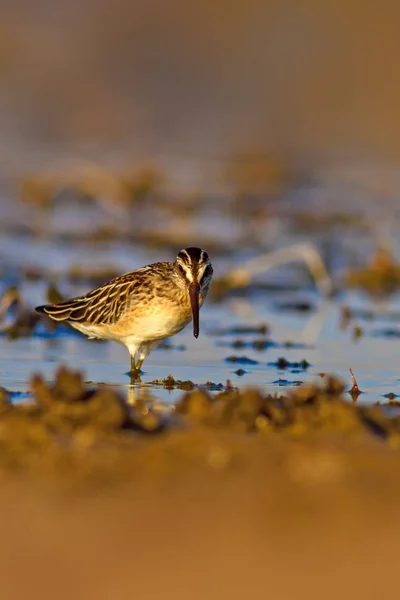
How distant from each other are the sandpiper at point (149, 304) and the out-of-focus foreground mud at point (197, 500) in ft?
8.70

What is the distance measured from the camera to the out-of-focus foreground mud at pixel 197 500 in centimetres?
492

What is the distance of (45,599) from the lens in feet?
15.5

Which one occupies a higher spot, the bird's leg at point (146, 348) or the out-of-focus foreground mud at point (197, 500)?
the bird's leg at point (146, 348)

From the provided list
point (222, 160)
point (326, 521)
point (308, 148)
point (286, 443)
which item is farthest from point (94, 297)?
point (308, 148)

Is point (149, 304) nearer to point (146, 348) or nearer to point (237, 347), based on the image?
point (146, 348)

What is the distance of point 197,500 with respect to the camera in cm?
570

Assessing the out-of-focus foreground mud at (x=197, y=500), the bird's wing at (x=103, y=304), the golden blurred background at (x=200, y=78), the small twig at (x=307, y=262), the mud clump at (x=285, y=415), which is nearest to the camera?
the out-of-focus foreground mud at (x=197, y=500)

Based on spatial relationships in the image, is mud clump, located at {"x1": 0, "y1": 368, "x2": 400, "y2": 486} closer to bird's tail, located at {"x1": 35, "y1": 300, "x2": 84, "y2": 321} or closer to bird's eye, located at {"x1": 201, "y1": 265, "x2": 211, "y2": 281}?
bird's eye, located at {"x1": 201, "y1": 265, "x2": 211, "y2": 281}

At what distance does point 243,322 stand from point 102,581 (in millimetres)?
8143

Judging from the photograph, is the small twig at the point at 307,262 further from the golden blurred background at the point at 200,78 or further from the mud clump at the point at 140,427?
the golden blurred background at the point at 200,78

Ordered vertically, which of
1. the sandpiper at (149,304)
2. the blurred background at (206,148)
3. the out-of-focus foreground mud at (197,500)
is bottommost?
the out-of-focus foreground mud at (197,500)

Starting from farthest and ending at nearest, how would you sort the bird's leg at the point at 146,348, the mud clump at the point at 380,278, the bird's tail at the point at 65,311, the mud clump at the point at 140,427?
the mud clump at the point at 380,278
the bird's tail at the point at 65,311
the bird's leg at the point at 146,348
the mud clump at the point at 140,427

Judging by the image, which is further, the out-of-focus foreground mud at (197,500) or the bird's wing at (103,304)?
the bird's wing at (103,304)

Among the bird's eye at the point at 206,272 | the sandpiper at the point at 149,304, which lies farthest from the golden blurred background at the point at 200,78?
the bird's eye at the point at 206,272
